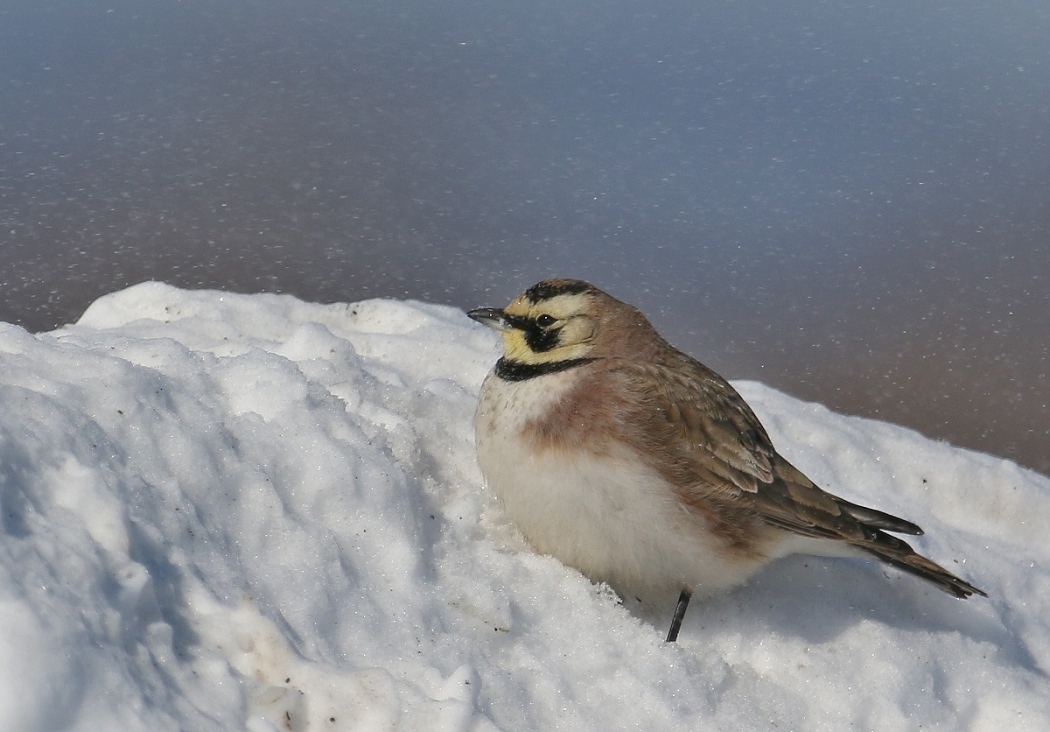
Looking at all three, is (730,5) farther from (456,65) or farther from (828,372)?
(828,372)

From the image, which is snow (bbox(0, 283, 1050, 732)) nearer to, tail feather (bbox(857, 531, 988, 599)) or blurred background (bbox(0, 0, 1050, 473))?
tail feather (bbox(857, 531, 988, 599))

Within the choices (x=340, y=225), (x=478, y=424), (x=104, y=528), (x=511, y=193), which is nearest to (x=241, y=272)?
(x=340, y=225)

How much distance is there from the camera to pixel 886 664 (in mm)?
3352

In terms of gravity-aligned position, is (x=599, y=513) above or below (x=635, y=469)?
below

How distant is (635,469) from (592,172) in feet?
13.8

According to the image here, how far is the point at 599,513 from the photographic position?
3.23 meters

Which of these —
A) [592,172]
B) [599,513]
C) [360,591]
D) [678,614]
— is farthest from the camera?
[592,172]

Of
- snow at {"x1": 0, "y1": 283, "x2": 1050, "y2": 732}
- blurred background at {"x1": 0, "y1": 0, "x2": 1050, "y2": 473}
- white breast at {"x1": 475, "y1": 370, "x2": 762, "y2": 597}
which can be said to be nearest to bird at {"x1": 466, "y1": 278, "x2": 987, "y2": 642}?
white breast at {"x1": 475, "y1": 370, "x2": 762, "y2": 597}

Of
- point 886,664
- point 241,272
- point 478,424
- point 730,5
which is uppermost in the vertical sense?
point 730,5

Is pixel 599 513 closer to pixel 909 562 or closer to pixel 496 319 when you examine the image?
pixel 496 319

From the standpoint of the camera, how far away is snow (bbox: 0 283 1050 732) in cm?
229

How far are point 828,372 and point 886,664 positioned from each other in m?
2.99

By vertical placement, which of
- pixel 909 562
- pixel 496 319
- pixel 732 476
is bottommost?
pixel 909 562

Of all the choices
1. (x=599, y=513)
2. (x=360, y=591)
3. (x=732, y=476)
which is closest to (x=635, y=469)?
(x=599, y=513)
